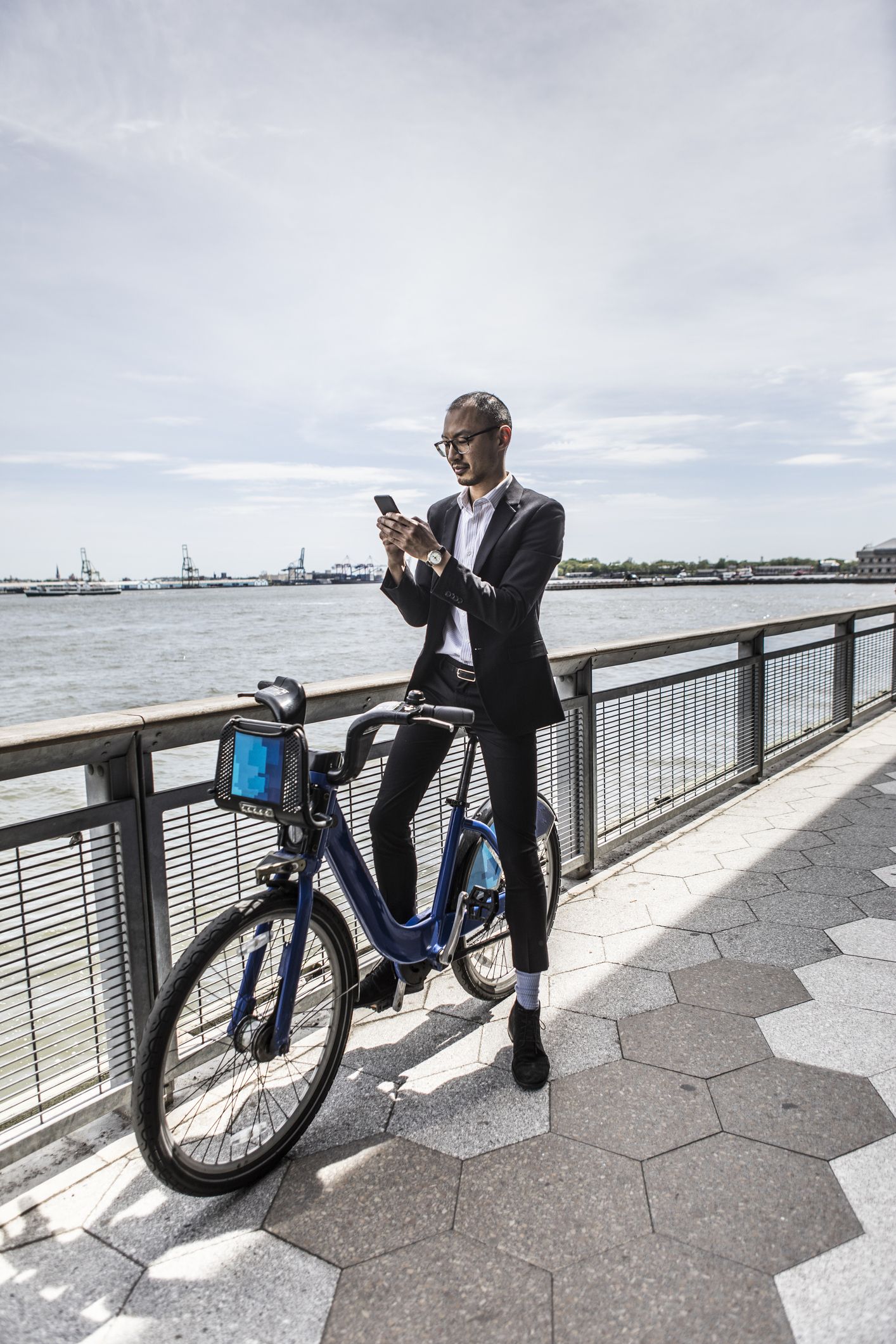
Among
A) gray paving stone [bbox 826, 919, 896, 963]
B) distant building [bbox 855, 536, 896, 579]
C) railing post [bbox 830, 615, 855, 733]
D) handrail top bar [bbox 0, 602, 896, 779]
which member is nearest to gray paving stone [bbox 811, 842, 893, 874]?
gray paving stone [bbox 826, 919, 896, 963]

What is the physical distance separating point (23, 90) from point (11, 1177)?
20.3 feet

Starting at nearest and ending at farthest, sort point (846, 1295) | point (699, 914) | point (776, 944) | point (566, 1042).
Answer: point (846, 1295)
point (566, 1042)
point (776, 944)
point (699, 914)

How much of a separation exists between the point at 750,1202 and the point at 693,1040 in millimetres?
721

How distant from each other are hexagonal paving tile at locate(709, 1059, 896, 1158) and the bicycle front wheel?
40.5 inches

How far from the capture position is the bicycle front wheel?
1.81 meters

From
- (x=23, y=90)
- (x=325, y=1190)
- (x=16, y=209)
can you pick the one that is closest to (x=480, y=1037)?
(x=325, y=1190)

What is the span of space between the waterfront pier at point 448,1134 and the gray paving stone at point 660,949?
12 millimetres

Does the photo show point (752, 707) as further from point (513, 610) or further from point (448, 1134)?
point (448, 1134)

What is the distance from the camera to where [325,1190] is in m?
2.00

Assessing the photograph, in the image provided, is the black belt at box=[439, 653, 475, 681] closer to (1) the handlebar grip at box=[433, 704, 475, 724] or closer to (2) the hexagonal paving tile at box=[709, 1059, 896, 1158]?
(1) the handlebar grip at box=[433, 704, 475, 724]

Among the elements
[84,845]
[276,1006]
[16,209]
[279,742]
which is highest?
[16,209]

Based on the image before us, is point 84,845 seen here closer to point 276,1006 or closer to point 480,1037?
point 276,1006

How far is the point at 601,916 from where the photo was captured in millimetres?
3658

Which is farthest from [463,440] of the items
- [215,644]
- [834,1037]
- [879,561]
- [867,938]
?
[879,561]
